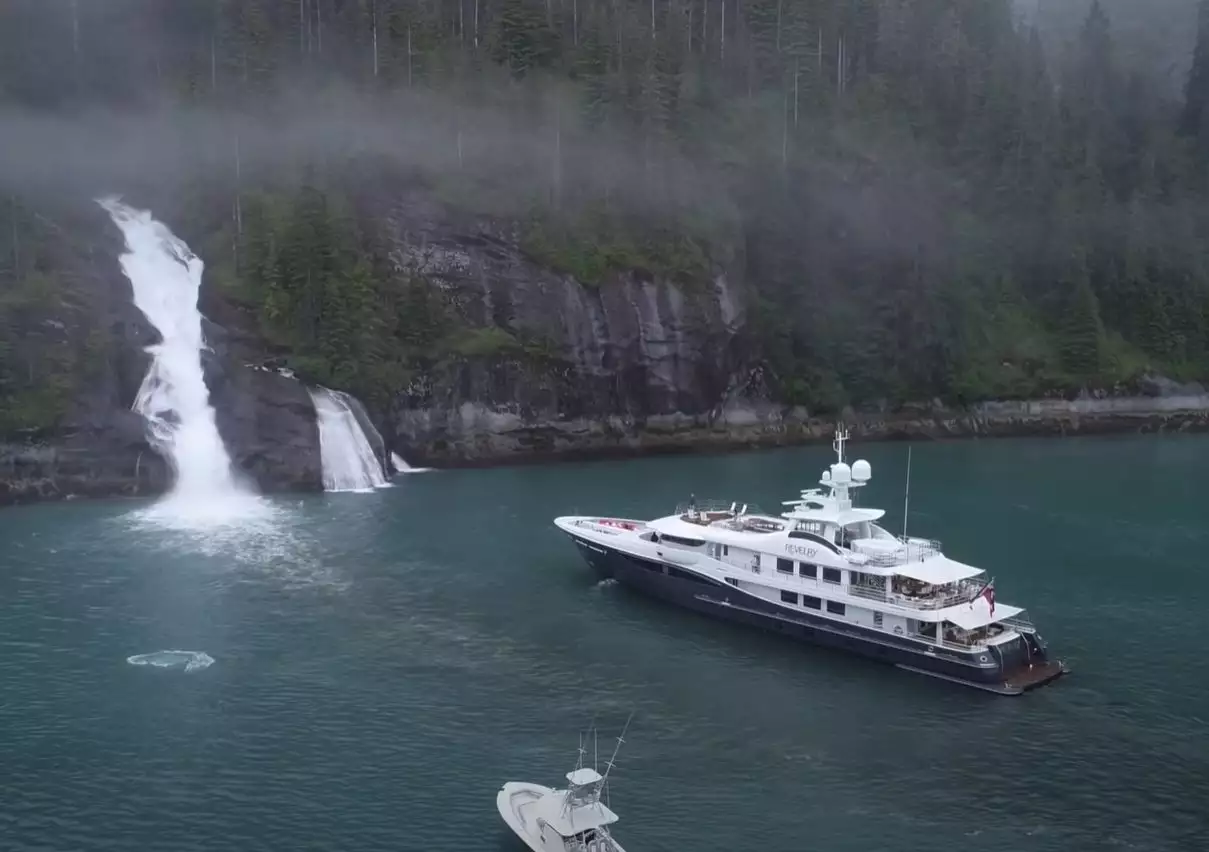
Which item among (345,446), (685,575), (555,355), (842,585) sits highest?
(555,355)

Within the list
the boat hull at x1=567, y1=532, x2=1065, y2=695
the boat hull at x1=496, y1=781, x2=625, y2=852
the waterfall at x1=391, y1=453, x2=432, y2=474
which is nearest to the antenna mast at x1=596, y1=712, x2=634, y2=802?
the boat hull at x1=496, y1=781, x2=625, y2=852

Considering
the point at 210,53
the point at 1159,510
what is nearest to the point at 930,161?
the point at 1159,510

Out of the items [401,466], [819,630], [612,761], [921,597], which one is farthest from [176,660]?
[401,466]

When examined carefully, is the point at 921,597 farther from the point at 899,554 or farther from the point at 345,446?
the point at 345,446

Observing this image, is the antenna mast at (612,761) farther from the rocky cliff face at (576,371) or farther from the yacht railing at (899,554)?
the rocky cliff face at (576,371)

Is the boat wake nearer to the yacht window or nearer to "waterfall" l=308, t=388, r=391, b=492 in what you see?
the yacht window
